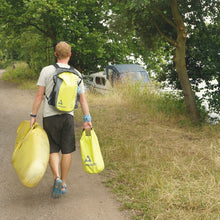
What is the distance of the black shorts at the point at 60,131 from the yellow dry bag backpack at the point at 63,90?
0.73ft

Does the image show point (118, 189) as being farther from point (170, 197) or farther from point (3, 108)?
point (3, 108)

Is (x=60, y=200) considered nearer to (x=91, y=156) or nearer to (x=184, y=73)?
(x=91, y=156)

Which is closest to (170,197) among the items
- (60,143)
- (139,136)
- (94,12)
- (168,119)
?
(60,143)

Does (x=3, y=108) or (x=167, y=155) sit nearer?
(x=167, y=155)

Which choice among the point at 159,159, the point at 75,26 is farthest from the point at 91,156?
the point at 75,26

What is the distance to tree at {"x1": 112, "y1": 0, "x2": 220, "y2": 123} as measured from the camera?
8.52 m

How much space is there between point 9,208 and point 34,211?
34 centimetres

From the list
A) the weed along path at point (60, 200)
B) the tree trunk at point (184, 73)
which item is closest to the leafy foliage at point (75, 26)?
the tree trunk at point (184, 73)

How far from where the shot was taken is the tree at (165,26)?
8516mm

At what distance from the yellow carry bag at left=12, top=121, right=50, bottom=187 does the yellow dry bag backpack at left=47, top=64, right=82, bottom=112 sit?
0.46 metres

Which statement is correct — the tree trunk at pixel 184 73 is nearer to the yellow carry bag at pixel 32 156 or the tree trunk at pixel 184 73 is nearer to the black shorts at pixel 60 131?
the black shorts at pixel 60 131

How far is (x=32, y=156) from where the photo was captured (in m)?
3.41

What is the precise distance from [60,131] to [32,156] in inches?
22.4

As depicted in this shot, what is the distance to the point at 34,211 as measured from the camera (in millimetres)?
3596
